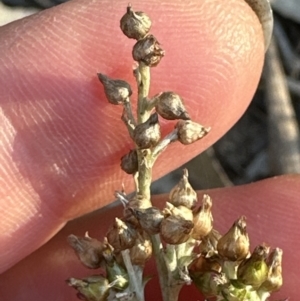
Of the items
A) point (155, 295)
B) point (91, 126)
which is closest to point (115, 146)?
point (91, 126)

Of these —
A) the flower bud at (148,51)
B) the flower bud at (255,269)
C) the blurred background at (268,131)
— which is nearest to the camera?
the flower bud at (255,269)

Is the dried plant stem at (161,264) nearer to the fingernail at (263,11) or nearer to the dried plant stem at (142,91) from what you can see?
the dried plant stem at (142,91)

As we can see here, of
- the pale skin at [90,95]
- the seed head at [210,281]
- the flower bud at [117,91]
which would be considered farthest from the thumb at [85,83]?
the seed head at [210,281]

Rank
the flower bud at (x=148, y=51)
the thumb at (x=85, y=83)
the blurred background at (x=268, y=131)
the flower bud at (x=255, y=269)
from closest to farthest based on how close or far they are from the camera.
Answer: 1. the flower bud at (x=255, y=269)
2. the flower bud at (x=148, y=51)
3. the thumb at (x=85, y=83)
4. the blurred background at (x=268, y=131)

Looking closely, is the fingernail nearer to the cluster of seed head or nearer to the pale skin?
the pale skin

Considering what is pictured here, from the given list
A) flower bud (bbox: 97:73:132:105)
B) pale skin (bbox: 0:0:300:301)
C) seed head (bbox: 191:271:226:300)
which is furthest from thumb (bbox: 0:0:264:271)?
A: seed head (bbox: 191:271:226:300)

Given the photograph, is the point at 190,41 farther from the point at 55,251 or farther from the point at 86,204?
the point at 55,251
